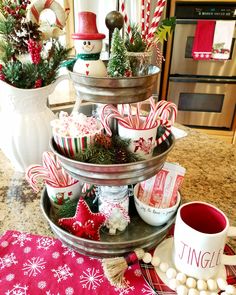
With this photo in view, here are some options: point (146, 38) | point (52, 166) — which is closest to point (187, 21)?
point (146, 38)

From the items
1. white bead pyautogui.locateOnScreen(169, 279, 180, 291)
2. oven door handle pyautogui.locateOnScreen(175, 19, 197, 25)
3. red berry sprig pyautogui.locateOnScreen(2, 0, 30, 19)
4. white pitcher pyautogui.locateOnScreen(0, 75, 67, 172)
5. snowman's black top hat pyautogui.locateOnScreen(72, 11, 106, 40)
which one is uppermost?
oven door handle pyautogui.locateOnScreen(175, 19, 197, 25)

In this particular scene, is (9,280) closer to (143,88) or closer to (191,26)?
(143,88)

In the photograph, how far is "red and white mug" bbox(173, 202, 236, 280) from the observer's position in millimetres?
476

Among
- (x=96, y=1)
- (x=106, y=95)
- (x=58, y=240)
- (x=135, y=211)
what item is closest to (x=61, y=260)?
(x=58, y=240)

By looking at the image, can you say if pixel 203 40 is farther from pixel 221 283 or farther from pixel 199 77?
pixel 221 283

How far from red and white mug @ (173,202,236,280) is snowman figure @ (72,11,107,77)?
312 millimetres

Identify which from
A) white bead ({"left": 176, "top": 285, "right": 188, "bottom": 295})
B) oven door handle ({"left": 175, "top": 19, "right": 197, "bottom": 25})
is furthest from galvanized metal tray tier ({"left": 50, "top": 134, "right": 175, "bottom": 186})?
oven door handle ({"left": 175, "top": 19, "right": 197, "bottom": 25})

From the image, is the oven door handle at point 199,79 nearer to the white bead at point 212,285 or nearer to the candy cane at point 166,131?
the candy cane at point 166,131

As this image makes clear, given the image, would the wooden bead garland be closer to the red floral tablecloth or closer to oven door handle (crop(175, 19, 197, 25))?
the red floral tablecloth

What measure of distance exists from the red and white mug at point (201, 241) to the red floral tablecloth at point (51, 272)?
0.28 ft

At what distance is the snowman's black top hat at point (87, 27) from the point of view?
498 millimetres

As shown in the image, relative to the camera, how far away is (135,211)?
69 cm

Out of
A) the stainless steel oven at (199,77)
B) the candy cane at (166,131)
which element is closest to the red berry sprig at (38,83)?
the candy cane at (166,131)

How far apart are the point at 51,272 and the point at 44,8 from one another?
636 millimetres
